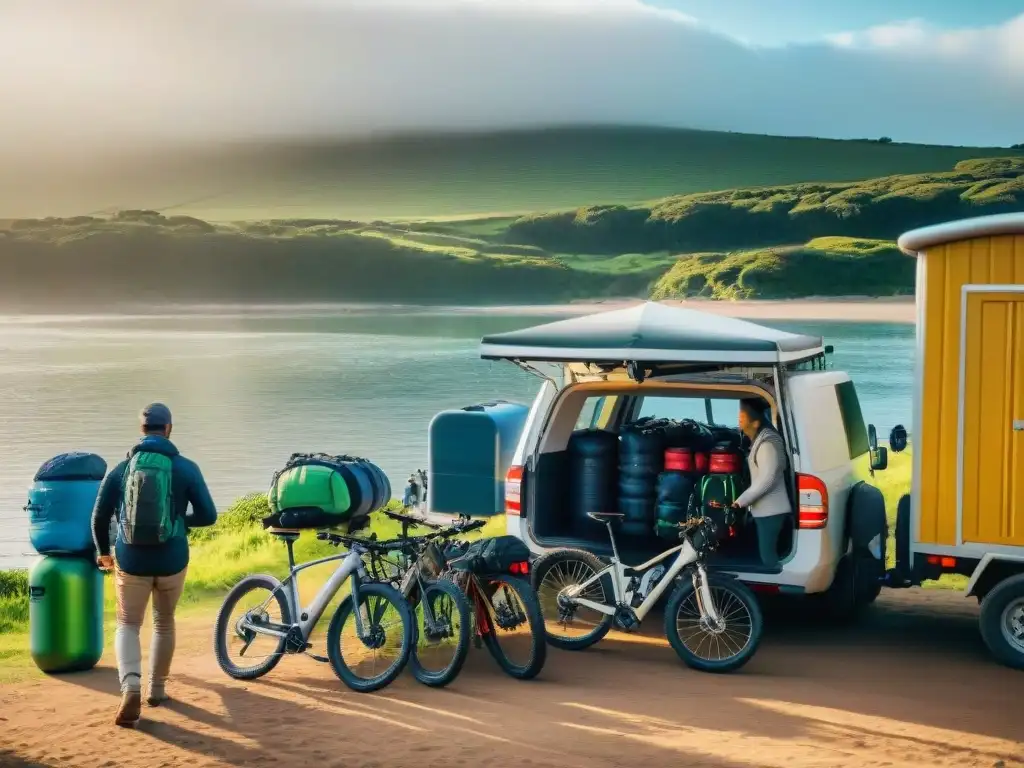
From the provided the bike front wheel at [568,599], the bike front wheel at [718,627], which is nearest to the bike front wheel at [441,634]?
the bike front wheel at [568,599]

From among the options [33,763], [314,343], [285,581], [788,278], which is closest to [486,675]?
[285,581]

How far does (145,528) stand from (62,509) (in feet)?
4.82

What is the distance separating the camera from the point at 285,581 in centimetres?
843

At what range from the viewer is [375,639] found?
26.9 ft

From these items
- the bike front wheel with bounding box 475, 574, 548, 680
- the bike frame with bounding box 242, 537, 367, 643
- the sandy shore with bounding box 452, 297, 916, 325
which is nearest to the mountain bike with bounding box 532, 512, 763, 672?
the bike front wheel with bounding box 475, 574, 548, 680

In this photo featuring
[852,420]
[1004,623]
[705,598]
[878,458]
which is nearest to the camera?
[705,598]

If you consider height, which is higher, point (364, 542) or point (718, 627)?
point (364, 542)

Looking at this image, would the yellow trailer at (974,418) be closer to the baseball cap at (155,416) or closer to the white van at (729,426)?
the white van at (729,426)

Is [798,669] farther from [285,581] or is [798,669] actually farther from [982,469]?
[285,581]

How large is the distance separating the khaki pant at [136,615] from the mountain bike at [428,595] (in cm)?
96

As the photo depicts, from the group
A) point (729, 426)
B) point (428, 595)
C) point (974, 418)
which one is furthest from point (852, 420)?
point (428, 595)

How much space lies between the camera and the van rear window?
10.0 m

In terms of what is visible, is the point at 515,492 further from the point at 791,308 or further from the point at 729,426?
the point at 791,308

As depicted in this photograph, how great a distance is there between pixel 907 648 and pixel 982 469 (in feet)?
4.50
